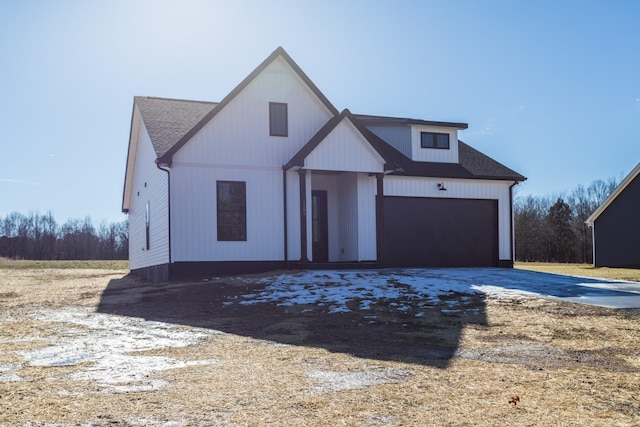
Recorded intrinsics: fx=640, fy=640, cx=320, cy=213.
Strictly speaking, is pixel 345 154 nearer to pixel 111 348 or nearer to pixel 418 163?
pixel 418 163

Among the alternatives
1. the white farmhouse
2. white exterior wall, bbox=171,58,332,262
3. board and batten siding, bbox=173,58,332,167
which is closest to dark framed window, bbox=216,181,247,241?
the white farmhouse

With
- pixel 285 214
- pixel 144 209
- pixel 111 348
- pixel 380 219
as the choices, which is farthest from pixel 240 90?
pixel 111 348

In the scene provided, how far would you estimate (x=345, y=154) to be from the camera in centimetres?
1931

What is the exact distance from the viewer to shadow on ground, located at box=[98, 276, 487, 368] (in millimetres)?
9109

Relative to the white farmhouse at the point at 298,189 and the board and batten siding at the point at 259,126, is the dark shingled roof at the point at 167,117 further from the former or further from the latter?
the board and batten siding at the point at 259,126

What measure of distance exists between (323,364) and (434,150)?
54.9ft

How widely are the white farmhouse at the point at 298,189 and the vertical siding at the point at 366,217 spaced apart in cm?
3

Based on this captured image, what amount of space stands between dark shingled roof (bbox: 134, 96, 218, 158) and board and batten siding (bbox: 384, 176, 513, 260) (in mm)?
6807

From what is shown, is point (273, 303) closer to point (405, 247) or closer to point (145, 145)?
point (405, 247)

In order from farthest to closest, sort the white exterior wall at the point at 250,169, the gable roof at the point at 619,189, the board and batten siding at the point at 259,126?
the gable roof at the point at 619,189
the board and batten siding at the point at 259,126
the white exterior wall at the point at 250,169

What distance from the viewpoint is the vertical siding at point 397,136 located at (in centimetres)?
2312

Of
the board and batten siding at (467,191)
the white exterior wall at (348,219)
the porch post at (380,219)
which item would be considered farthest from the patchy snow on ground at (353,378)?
the board and batten siding at (467,191)

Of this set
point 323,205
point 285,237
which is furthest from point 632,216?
point 285,237

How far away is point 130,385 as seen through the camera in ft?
21.1
